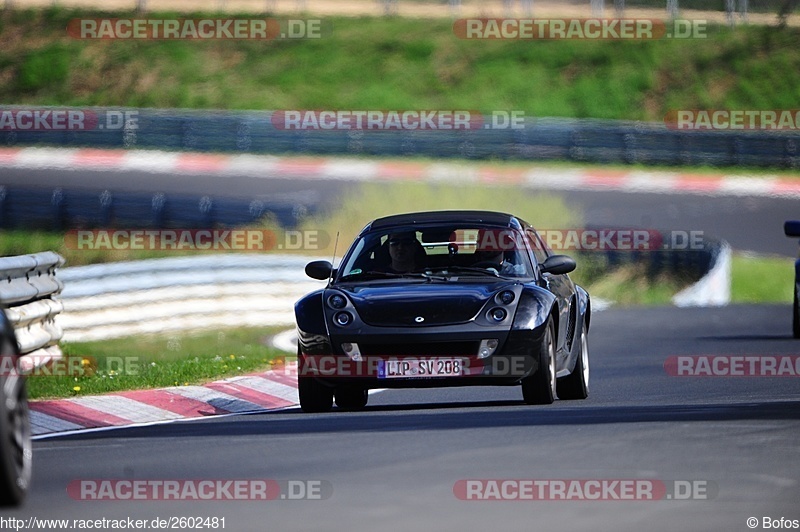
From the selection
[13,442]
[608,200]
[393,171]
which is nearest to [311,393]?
[13,442]

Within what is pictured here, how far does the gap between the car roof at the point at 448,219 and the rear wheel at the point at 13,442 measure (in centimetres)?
545

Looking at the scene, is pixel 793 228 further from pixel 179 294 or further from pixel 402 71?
pixel 402 71

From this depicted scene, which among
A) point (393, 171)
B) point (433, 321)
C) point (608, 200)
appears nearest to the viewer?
point (433, 321)

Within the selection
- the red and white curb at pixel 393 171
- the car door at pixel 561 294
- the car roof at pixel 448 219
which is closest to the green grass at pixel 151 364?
the car roof at pixel 448 219

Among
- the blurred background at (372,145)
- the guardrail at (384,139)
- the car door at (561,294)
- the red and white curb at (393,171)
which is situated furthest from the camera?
the guardrail at (384,139)

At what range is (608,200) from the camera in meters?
32.7

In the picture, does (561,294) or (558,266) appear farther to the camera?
(561,294)

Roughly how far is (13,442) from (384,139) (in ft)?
102

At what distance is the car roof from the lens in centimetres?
1213

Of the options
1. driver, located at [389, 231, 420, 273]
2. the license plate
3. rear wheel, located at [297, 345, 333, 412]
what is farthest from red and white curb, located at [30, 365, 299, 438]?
the license plate

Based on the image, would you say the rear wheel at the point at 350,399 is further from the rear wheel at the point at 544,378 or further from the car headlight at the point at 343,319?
the rear wheel at the point at 544,378

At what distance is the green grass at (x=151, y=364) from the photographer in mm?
13023

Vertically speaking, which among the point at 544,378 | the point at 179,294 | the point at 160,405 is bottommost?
the point at 179,294

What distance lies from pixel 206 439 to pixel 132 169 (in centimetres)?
2632
